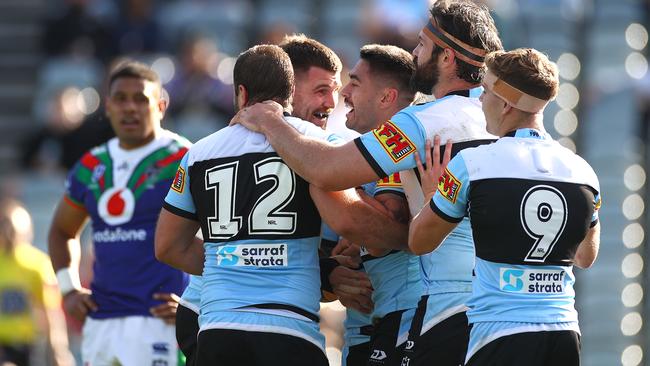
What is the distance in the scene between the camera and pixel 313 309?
5.42 metres

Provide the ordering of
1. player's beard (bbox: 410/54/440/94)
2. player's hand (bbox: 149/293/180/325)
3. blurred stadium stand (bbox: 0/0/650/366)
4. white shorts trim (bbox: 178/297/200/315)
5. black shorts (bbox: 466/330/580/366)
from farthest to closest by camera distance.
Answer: blurred stadium stand (bbox: 0/0/650/366), player's hand (bbox: 149/293/180/325), white shorts trim (bbox: 178/297/200/315), player's beard (bbox: 410/54/440/94), black shorts (bbox: 466/330/580/366)

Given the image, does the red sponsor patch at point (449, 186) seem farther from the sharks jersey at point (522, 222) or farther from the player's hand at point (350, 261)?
the player's hand at point (350, 261)

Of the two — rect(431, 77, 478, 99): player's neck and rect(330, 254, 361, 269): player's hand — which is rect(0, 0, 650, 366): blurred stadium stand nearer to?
rect(330, 254, 361, 269): player's hand

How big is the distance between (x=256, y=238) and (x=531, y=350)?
1.29 metres

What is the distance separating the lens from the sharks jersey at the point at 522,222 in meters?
4.94

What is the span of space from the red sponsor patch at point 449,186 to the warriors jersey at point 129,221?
2.59 meters

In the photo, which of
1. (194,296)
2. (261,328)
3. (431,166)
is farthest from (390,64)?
(261,328)

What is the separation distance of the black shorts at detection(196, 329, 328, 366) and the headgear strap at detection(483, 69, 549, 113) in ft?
4.45

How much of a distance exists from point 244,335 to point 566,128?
7944 millimetres

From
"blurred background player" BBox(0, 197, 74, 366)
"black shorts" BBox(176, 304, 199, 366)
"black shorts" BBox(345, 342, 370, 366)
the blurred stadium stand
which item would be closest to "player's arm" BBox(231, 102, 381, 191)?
"black shorts" BBox(345, 342, 370, 366)

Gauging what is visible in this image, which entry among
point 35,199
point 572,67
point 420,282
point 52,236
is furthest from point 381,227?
point 35,199

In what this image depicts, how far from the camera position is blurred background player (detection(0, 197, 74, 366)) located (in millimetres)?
11266

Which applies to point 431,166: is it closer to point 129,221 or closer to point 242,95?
point 242,95

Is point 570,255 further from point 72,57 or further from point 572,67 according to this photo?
point 72,57
